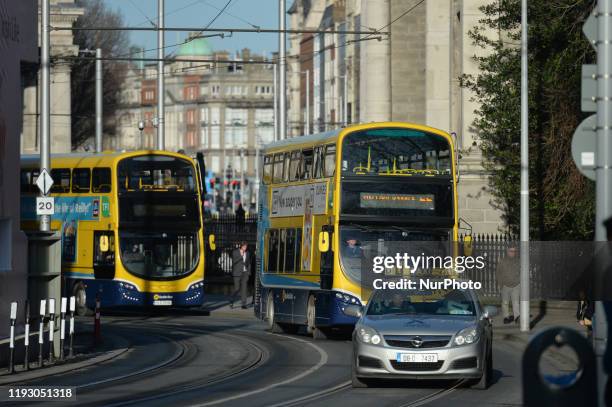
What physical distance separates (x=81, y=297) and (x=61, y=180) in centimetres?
312

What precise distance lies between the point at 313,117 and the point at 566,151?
3952 inches

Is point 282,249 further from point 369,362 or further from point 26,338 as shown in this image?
point 369,362

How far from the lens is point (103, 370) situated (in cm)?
→ 2334

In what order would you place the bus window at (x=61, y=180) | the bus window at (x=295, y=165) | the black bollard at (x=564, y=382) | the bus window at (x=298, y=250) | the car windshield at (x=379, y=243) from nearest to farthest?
the black bollard at (x=564, y=382), the car windshield at (x=379, y=243), the bus window at (x=298, y=250), the bus window at (x=295, y=165), the bus window at (x=61, y=180)

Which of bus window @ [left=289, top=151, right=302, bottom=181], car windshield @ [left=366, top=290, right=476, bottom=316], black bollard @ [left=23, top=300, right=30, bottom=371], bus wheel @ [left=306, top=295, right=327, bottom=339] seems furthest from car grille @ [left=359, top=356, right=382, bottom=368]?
bus window @ [left=289, top=151, right=302, bottom=181]

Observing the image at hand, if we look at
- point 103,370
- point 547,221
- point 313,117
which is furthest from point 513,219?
point 313,117

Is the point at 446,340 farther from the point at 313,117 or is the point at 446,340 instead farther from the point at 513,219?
the point at 313,117

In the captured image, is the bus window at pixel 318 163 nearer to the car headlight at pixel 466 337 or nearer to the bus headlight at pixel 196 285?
the car headlight at pixel 466 337

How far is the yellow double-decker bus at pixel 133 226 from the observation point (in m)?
39.0

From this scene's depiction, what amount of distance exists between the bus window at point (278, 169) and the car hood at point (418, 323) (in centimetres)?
1337

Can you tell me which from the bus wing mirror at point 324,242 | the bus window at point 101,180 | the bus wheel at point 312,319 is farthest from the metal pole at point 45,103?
the bus wing mirror at point 324,242

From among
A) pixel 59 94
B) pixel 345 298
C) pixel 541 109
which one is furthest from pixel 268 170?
pixel 59 94

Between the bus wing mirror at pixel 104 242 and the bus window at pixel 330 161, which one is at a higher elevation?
the bus window at pixel 330 161

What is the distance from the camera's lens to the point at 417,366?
18953 millimetres
